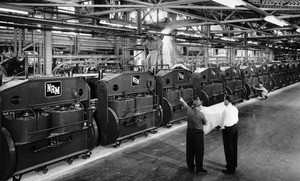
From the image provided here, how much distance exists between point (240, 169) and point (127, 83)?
3591 mm

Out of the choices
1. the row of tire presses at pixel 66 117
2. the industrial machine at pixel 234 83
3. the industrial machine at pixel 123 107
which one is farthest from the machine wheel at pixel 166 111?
the industrial machine at pixel 234 83

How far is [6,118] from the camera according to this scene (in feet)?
15.3

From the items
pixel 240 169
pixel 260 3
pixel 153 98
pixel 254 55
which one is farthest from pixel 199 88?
pixel 254 55

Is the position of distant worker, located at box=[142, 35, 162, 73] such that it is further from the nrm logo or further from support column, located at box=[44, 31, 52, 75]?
the nrm logo

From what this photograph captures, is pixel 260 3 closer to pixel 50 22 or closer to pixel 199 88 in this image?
pixel 199 88

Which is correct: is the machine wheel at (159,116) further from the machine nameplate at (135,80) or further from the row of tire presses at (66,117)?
the machine nameplate at (135,80)

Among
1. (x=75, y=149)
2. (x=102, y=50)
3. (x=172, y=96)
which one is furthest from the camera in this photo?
(x=102, y=50)

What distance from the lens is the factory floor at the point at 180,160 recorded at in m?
5.21

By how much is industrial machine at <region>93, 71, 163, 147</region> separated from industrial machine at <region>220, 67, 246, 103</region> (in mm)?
6152

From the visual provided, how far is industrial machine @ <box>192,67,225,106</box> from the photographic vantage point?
10.7 meters

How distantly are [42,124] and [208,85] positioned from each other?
7.89m

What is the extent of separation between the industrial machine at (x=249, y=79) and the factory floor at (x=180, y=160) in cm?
576

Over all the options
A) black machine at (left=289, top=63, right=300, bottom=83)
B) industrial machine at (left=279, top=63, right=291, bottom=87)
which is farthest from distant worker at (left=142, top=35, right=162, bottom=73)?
black machine at (left=289, top=63, right=300, bottom=83)

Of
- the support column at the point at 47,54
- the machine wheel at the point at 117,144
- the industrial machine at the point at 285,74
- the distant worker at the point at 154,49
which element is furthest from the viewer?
the industrial machine at the point at 285,74
